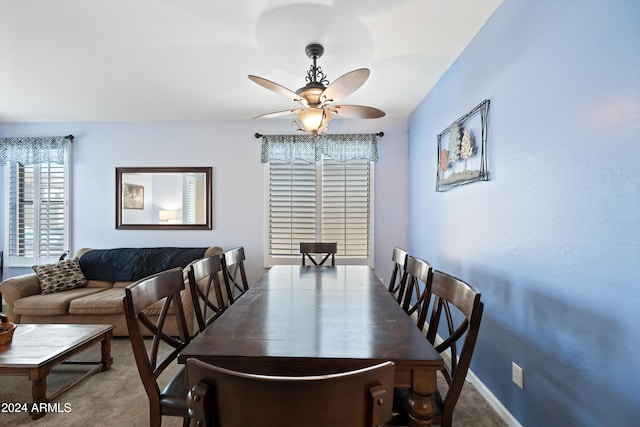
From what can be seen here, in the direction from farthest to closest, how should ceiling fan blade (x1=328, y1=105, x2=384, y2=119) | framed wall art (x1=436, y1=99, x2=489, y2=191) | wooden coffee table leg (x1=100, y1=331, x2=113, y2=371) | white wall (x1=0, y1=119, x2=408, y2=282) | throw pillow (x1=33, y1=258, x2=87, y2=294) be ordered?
white wall (x1=0, y1=119, x2=408, y2=282) → throw pillow (x1=33, y1=258, x2=87, y2=294) → wooden coffee table leg (x1=100, y1=331, x2=113, y2=371) → ceiling fan blade (x1=328, y1=105, x2=384, y2=119) → framed wall art (x1=436, y1=99, x2=489, y2=191)

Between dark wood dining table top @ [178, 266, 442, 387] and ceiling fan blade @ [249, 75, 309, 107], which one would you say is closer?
dark wood dining table top @ [178, 266, 442, 387]

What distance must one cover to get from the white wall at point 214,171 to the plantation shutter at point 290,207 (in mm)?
177

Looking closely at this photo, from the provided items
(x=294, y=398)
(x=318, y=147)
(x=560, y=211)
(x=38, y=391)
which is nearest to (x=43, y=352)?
(x=38, y=391)

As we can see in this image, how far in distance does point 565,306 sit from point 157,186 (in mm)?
4427

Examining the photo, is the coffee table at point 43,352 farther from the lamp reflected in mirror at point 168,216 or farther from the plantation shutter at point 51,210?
the plantation shutter at point 51,210

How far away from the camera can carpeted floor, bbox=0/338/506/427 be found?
192 cm

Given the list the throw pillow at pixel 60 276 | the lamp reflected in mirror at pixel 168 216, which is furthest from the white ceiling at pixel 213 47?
the throw pillow at pixel 60 276

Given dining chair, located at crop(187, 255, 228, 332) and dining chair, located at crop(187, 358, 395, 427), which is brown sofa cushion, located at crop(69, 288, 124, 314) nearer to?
dining chair, located at crop(187, 255, 228, 332)

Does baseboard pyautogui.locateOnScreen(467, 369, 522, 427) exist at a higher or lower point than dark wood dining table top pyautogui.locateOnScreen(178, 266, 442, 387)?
lower

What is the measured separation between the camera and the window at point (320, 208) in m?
4.16

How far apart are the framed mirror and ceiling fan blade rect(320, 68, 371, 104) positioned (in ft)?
8.64

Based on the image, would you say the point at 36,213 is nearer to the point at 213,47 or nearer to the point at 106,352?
the point at 106,352

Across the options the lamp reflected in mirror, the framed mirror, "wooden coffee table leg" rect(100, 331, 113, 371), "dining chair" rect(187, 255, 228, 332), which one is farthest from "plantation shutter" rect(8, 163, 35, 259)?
"dining chair" rect(187, 255, 228, 332)

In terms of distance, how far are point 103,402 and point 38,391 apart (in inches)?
14.9
